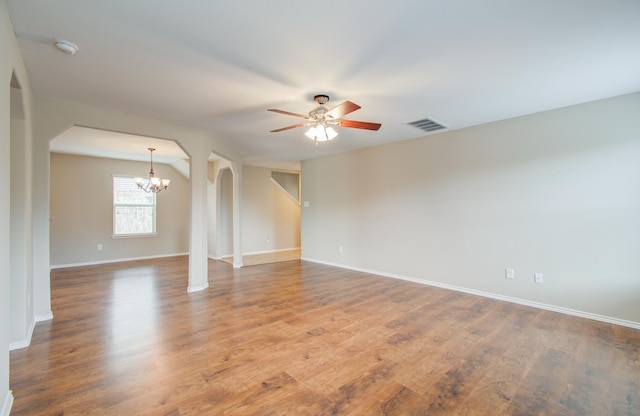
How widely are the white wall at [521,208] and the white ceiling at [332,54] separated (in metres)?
0.44

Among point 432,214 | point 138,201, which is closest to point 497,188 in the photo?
point 432,214

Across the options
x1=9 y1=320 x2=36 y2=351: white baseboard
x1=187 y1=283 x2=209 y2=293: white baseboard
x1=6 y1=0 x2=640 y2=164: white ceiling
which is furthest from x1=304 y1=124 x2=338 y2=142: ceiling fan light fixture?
x1=9 y1=320 x2=36 y2=351: white baseboard

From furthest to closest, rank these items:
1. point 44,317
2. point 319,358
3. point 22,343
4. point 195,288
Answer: point 195,288
point 44,317
point 22,343
point 319,358

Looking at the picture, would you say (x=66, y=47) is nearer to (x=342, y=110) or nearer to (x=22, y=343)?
(x=342, y=110)

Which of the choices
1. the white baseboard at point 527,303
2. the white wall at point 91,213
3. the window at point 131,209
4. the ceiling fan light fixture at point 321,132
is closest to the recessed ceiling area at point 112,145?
the white wall at point 91,213

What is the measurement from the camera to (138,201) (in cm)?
703

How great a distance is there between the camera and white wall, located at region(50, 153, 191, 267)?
607cm

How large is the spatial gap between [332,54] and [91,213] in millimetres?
6854

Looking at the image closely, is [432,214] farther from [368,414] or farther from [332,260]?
[368,414]

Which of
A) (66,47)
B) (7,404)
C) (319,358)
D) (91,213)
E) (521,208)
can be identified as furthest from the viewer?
(91,213)

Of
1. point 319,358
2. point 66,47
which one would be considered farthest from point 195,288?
point 66,47

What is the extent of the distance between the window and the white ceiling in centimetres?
410

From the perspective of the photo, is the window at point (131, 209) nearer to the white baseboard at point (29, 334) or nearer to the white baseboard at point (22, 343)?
the white baseboard at point (29, 334)

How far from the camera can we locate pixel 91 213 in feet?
21.0
